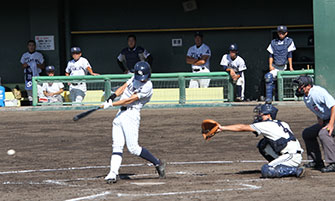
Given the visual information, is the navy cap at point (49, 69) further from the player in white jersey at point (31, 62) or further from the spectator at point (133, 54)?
the spectator at point (133, 54)

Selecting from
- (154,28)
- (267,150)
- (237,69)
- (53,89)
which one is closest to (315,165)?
(267,150)

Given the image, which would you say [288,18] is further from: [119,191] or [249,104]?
[119,191]

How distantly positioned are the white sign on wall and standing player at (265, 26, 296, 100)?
20.9ft

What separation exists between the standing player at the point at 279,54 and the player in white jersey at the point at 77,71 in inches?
175

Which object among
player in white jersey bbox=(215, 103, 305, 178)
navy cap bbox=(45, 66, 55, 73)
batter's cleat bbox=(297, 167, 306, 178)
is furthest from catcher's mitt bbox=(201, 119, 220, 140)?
navy cap bbox=(45, 66, 55, 73)

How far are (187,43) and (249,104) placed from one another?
361 centimetres

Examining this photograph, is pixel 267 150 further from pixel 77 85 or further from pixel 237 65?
pixel 77 85

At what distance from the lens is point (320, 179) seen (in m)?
9.17

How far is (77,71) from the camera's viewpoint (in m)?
17.8

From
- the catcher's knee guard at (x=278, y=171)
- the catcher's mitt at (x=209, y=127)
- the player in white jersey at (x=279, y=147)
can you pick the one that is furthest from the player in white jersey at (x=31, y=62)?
the catcher's knee guard at (x=278, y=171)

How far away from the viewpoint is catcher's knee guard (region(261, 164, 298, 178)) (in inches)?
363

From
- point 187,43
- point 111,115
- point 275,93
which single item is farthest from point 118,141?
point 187,43

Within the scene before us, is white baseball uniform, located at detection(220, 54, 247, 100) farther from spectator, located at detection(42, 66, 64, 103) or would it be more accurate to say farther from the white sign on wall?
the white sign on wall

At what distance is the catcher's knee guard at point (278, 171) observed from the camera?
9.23 m
